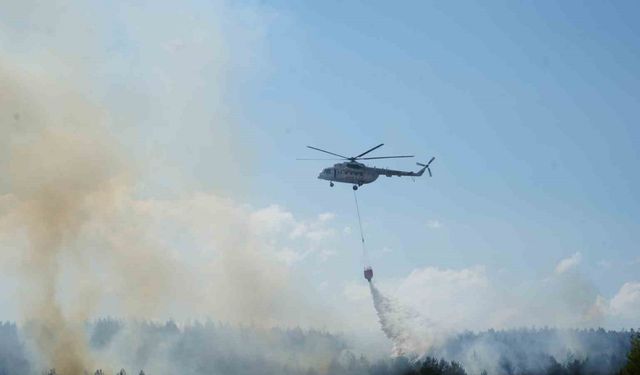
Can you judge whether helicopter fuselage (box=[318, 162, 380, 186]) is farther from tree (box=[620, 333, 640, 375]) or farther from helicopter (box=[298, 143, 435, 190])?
tree (box=[620, 333, 640, 375])

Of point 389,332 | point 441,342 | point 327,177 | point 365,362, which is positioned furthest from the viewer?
point 365,362

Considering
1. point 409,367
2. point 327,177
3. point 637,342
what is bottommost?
point 637,342

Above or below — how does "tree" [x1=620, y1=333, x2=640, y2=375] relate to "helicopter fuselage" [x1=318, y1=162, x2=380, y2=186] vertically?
below

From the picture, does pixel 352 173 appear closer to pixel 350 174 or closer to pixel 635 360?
pixel 350 174

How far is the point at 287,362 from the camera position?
188125 millimetres

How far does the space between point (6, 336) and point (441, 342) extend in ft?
383

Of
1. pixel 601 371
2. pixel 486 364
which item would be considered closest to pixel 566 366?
pixel 601 371

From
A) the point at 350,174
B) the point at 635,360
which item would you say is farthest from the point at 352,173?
the point at 635,360

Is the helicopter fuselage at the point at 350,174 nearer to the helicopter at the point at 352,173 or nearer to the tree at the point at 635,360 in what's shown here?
the helicopter at the point at 352,173

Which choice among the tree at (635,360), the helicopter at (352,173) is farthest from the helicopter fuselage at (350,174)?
the tree at (635,360)

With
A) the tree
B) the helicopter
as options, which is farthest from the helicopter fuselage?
the tree

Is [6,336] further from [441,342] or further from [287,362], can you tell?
[441,342]

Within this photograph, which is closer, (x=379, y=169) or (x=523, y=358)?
(x=379, y=169)

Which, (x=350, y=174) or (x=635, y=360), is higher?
(x=350, y=174)
